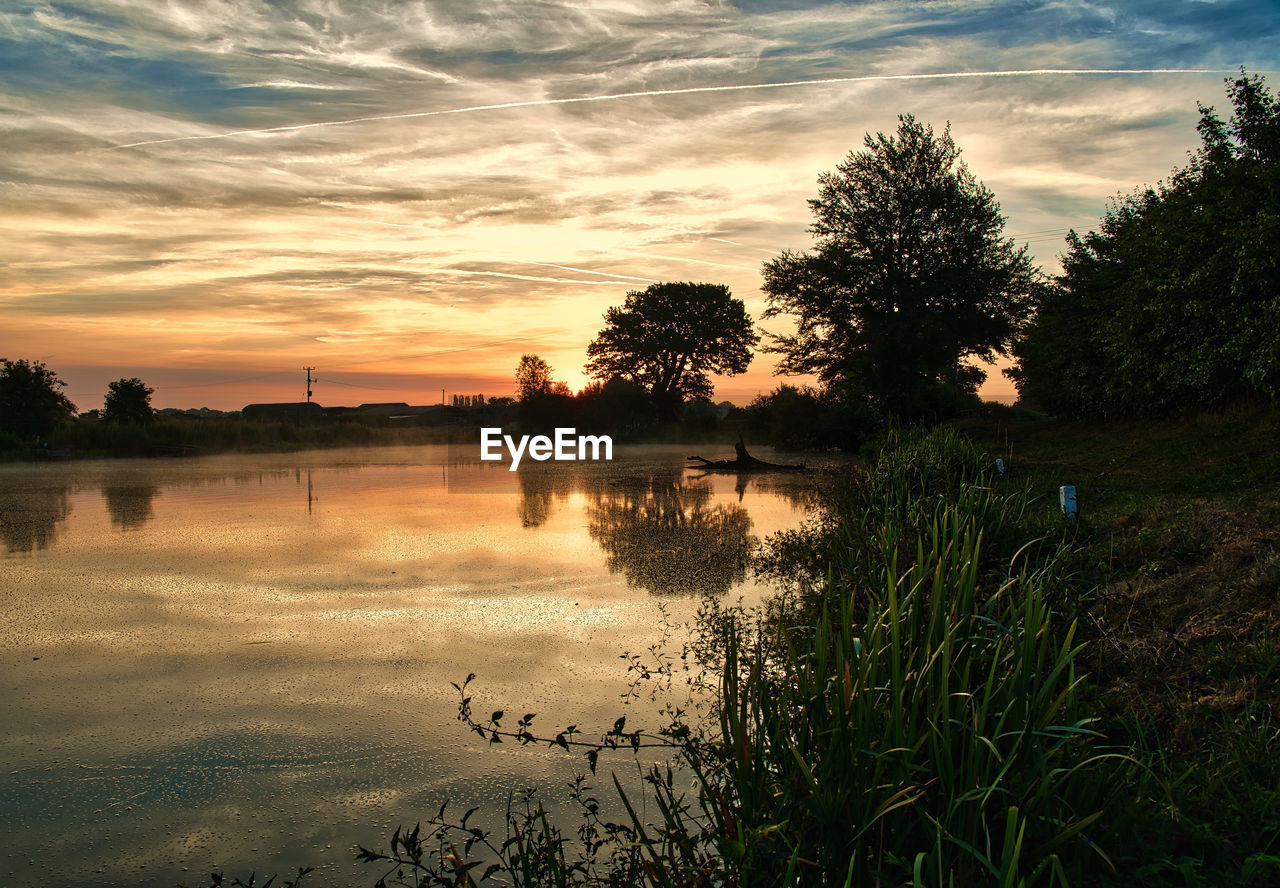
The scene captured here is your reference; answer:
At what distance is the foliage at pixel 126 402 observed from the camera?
1334 inches

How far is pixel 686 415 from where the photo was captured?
4650 centimetres

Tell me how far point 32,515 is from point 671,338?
3966 cm

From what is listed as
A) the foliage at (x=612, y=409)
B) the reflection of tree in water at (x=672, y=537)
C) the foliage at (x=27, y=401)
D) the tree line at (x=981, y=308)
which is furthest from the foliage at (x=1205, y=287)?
the foliage at (x=27, y=401)

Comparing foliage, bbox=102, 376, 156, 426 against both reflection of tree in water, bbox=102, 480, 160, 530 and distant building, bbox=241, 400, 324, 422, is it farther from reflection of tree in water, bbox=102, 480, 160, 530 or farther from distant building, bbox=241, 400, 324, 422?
distant building, bbox=241, 400, 324, 422

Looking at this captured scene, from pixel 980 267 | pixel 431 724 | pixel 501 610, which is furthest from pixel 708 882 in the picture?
pixel 980 267

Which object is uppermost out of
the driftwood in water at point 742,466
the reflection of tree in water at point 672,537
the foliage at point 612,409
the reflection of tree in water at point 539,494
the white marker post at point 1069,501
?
the foliage at point 612,409

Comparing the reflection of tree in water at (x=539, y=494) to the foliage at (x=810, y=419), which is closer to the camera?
the reflection of tree in water at (x=539, y=494)

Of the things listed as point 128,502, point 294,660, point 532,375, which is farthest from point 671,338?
point 294,660

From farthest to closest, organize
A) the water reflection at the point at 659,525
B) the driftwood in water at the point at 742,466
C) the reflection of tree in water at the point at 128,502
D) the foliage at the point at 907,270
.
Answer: the foliage at the point at 907,270
the driftwood in water at the point at 742,466
the reflection of tree in water at the point at 128,502
the water reflection at the point at 659,525

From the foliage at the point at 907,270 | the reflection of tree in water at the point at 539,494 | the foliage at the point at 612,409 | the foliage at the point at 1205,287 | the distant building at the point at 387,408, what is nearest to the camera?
the foliage at the point at 1205,287

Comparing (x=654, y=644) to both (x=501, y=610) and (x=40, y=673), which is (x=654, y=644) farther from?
(x=40, y=673)

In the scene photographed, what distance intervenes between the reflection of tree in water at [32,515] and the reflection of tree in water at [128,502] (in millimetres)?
629

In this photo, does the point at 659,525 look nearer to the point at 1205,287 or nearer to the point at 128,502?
the point at 1205,287

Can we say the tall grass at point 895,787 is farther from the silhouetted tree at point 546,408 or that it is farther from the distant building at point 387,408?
the distant building at point 387,408
